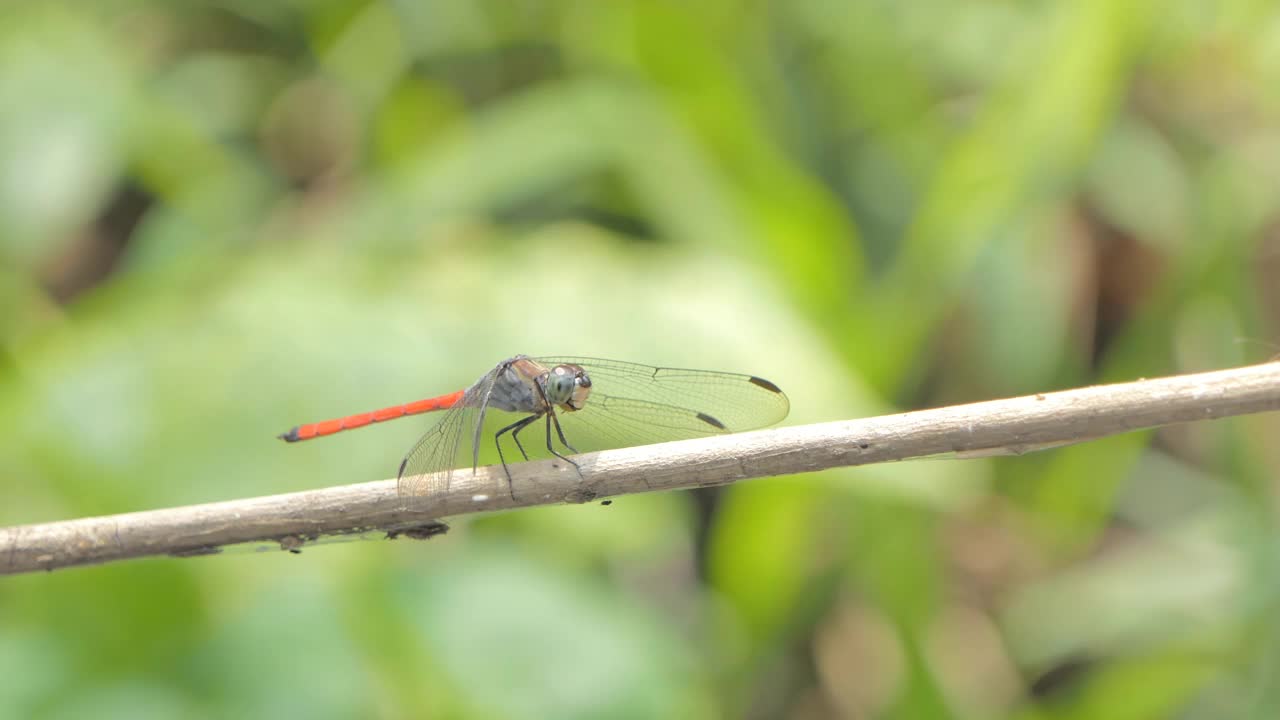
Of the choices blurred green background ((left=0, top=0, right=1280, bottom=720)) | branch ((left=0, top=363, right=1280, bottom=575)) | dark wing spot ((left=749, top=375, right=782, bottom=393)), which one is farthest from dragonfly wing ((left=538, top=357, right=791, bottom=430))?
blurred green background ((left=0, top=0, right=1280, bottom=720))

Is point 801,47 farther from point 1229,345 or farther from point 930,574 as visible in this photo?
point 930,574

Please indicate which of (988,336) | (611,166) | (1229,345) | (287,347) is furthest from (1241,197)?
(287,347)

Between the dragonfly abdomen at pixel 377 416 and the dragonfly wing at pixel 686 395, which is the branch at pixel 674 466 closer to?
the dragonfly wing at pixel 686 395

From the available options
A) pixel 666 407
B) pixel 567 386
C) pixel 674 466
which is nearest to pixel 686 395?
pixel 666 407

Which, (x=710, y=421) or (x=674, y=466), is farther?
(x=710, y=421)

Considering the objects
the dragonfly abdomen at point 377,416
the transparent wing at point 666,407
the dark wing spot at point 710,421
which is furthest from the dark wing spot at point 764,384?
the dragonfly abdomen at point 377,416

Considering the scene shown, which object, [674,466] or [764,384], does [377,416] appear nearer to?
[764,384]
